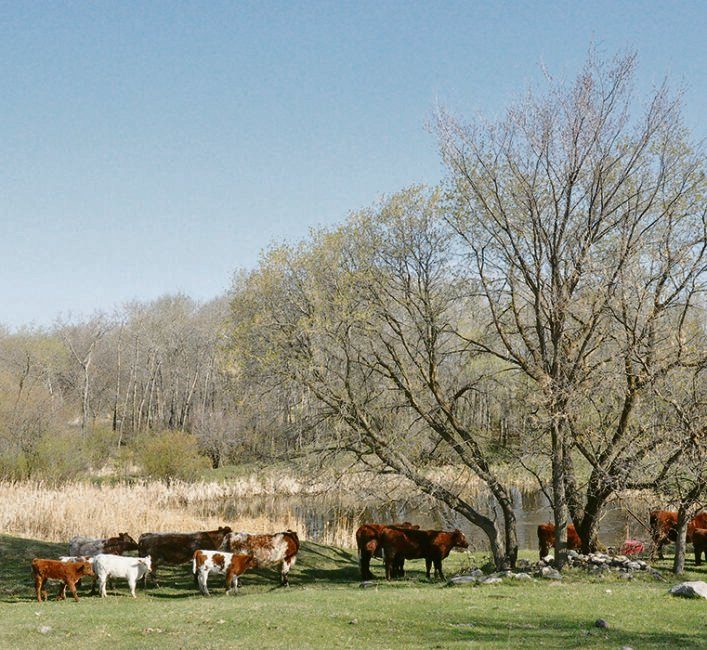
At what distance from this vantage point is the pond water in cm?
2617

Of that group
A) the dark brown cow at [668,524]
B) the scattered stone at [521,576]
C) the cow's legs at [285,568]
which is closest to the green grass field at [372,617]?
the scattered stone at [521,576]

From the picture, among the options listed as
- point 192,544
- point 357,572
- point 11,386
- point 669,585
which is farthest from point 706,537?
point 11,386

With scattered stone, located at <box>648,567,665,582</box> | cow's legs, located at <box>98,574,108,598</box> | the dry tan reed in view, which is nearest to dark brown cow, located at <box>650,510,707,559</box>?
scattered stone, located at <box>648,567,665,582</box>

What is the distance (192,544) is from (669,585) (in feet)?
38.0

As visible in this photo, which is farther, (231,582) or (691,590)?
(231,582)

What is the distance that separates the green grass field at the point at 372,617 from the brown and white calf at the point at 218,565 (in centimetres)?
45

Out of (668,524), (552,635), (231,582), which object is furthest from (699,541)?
(231,582)

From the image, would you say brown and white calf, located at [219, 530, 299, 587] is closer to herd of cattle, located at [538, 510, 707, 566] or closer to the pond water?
the pond water

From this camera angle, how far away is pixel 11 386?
155ft

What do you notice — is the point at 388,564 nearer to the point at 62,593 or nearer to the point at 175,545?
the point at 175,545

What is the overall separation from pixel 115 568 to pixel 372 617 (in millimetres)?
6713

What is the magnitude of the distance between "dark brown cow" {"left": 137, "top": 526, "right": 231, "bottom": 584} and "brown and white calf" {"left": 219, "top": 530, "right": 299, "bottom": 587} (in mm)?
527

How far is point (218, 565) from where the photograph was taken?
17.0m

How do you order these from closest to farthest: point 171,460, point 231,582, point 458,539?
point 231,582 → point 458,539 → point 171,460
